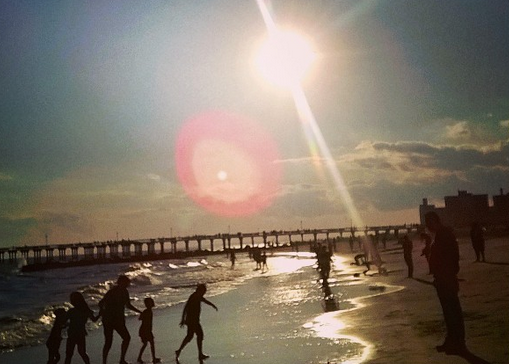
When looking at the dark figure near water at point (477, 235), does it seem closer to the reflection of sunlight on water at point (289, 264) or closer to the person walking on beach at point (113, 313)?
the person walking on beach at point (113, 313)

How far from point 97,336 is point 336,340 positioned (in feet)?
28.2

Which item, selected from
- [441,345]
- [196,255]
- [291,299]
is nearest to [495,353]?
[441,345]

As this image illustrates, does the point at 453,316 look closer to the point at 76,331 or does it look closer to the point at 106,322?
the point at 106,322

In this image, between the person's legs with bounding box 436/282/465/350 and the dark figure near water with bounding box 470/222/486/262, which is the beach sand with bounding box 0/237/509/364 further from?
the dark figure near water with bounding box 470/222/486/262

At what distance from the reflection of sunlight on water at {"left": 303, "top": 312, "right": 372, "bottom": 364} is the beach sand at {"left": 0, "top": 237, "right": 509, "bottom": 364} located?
16 millimetres

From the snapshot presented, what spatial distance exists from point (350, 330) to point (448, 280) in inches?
156

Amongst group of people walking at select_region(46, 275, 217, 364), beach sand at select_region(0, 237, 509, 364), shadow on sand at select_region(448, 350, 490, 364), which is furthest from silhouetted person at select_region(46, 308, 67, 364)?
shadow on sand at select_region(448, 350, 490, 364)

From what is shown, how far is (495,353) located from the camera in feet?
25.1

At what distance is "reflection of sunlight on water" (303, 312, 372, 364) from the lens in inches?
351

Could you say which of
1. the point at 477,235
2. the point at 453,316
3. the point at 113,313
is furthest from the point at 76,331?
the point at 477,235

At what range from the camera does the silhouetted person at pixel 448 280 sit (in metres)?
8.26

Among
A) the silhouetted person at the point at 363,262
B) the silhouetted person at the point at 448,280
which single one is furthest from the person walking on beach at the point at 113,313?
the silhouetted person at the point at 363,262

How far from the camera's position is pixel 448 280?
8367 millimetres

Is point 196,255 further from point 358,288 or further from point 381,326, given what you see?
point 381,326
